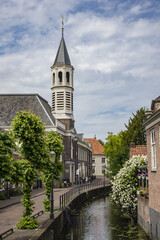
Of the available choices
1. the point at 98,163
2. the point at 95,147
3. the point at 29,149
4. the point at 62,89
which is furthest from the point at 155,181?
the point at 95,147

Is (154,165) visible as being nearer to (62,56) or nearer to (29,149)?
(29,149)

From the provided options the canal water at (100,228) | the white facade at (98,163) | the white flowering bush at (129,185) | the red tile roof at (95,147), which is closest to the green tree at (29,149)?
the canal water at (100,228)

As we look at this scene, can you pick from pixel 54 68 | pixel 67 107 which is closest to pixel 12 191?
pixel 67 107

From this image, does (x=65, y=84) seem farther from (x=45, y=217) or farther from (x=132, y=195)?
(x=45, y=217)

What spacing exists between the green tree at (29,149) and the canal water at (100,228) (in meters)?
4.23

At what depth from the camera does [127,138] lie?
38938 millimetres

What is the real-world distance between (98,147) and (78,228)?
223 feet

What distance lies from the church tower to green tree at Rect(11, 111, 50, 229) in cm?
3103

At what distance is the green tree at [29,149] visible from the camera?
12.9 m

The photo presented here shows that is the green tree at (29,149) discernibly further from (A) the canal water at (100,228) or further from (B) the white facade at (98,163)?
(B) the white facade at (98,163)

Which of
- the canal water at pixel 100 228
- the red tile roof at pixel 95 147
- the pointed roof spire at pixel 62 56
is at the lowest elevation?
the canal water at pixel 100 228

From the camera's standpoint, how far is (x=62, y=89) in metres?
45.5

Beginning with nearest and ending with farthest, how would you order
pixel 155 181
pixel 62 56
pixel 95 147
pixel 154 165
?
pixel 155 181 < pixel 154 165 < pixel 62 56 < pixel 95 147

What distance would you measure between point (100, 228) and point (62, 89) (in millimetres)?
29675
